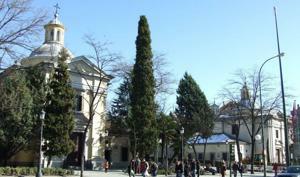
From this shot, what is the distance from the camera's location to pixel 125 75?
171 ft

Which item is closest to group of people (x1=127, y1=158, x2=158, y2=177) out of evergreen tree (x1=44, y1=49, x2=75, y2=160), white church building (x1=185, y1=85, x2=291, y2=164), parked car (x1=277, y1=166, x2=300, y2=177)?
evergreen tree (x1=44, y1=49, x2=75, y2=160)

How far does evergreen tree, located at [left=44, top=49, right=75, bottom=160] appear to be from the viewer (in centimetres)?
3922

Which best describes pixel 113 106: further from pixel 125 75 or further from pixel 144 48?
pixel 144 48

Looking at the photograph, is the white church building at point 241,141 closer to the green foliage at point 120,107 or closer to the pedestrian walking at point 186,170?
the green foliage at point 120,107

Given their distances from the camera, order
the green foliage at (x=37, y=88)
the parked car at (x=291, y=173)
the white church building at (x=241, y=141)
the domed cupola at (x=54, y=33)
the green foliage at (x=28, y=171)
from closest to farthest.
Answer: the parked car at (x=291, y=173) → the green foliage at (x=28, y=171) → the green foliage at (x=37, y=88) → the domed cupola at (x=54, y=33) → the white church building at (x=241, y=141)

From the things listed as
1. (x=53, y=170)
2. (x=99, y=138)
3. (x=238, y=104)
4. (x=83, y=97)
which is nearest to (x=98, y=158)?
(x=99, y=138)

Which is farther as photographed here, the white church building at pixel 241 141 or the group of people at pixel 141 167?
the white church building at pixel 241 141

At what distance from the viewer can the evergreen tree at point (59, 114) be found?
129 ft

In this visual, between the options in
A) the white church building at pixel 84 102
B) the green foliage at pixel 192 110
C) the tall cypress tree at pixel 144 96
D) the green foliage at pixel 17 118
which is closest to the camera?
the green foliage at pixel 17 118

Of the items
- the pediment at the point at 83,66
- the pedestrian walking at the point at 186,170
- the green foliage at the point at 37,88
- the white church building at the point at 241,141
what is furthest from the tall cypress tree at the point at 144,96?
the white church building at the point at 241,141

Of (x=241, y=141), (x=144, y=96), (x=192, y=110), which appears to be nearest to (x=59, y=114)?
(x=144, y=96)

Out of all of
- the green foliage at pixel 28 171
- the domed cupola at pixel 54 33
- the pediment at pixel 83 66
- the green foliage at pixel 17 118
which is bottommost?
the green foliage at pixel 28 171

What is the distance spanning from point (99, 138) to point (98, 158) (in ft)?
8.29

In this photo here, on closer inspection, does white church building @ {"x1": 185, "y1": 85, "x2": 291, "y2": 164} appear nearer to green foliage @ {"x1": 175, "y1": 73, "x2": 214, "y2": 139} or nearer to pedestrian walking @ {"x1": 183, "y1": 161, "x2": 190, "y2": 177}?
green foliage @ {"x1": 175, "y1": 73, "x2": 214, "y2": 139}
